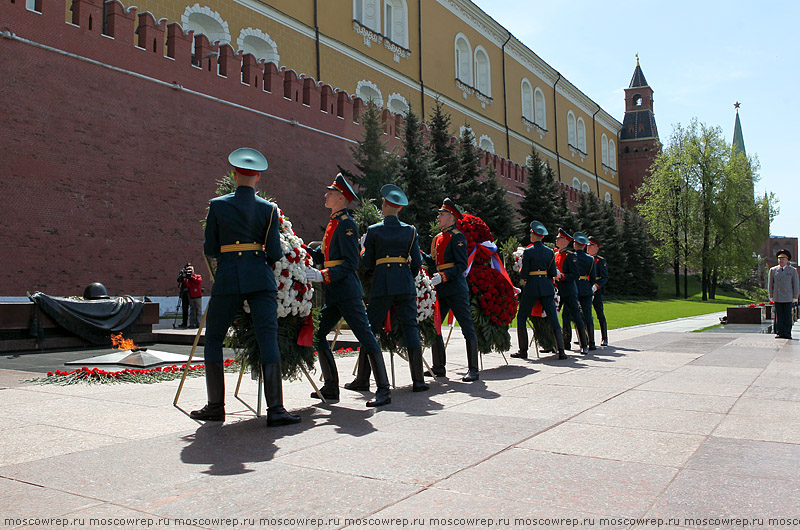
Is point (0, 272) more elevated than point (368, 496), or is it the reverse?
point (0, 272)

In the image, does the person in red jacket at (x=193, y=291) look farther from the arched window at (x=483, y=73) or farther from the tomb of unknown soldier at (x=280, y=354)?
the arched window at (x=483, y=73)

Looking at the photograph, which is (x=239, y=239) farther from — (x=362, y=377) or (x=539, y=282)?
(x=539, y=282)

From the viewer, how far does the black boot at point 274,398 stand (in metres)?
4.57

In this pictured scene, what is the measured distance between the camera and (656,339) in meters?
12.4

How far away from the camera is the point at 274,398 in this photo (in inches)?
182

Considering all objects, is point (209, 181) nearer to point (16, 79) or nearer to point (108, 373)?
point (16, 79)

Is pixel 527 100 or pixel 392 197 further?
pixel 527 100

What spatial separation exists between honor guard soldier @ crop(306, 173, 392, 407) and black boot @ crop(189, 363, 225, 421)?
103cm

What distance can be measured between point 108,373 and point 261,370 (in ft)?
8.93

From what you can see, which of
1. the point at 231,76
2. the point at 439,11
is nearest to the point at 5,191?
the point at 231,76

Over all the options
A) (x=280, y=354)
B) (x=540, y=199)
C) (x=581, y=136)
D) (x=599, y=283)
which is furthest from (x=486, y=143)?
(x=280, y=354)

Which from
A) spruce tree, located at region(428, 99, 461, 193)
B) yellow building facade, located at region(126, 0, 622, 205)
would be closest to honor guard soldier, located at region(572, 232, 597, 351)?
yellow building facade, located at region(126, 0, 622, 205)

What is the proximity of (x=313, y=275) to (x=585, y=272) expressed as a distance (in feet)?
22.4

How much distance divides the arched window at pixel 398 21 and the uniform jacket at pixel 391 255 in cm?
3104
